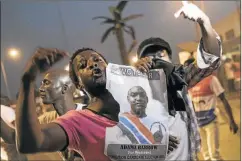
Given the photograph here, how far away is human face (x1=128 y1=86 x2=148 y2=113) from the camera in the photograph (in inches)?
24.2

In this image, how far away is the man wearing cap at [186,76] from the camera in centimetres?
63

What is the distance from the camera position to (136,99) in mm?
615

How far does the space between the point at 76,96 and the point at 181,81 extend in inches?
7.1

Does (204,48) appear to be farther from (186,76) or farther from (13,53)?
(13,53)

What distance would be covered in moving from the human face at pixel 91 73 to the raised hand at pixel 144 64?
0.20 ft

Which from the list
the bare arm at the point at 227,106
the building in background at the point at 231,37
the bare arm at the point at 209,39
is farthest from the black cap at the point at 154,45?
the bare arm at the point at 227,106

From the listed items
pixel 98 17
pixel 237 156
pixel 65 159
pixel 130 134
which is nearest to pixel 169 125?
pixel 130 134

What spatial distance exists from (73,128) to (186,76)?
221 mm

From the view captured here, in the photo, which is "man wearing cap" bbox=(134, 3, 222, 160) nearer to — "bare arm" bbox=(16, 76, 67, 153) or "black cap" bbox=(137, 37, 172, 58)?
"black cap" bbox=(137, 37, 172, 58)

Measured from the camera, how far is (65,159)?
25.4 inches

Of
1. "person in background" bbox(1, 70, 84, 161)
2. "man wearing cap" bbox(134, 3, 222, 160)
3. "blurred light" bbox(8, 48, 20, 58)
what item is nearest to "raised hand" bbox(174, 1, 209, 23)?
"man wearing cap" bbox(134, 3, 222, 160)

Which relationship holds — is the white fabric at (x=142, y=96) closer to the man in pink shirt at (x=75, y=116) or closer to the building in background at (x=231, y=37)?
the man in pink shirt at (x=75, y=116)

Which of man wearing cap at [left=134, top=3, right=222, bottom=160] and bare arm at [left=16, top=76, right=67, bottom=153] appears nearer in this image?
bare arm at [left=16, top=76, right=67, bottom=153]

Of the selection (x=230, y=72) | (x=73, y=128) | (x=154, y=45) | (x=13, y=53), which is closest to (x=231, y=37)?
(x=230, y=72)
